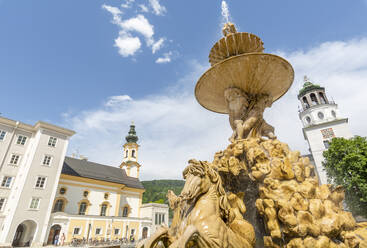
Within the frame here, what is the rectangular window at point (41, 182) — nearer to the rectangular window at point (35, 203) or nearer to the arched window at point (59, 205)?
the rectangular window at point (35, 203)

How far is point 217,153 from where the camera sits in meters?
5.25

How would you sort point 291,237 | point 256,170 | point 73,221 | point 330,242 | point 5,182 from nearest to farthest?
A: 1. point 330,242
2. point 291,237
3. point 256,170
4. point 5,182
5. point 73,221

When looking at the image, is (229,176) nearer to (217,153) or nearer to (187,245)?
(217,153)

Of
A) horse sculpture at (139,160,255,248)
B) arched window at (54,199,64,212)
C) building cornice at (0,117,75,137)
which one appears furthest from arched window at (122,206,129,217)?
horse sculpture at (139,160,255,248)

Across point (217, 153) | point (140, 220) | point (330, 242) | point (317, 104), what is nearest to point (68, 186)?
point (140, 220)

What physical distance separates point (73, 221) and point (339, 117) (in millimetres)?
45100

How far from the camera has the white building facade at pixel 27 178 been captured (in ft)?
70.8

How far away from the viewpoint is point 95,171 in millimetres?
38500

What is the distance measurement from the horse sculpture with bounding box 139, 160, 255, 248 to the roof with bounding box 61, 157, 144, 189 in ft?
110

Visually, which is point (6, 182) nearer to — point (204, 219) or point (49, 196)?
point (49, 196)

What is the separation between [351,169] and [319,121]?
21683mm

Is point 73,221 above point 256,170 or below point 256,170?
below

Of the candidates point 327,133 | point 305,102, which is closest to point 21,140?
point 327,133

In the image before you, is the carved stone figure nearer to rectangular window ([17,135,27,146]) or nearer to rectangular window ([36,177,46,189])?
rectangular window ([36,177,46,189])
